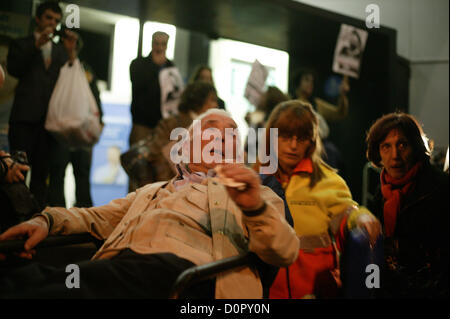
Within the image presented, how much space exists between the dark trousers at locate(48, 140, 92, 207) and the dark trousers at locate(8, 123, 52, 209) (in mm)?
76

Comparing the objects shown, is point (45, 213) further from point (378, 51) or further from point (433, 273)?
point (378, 51)

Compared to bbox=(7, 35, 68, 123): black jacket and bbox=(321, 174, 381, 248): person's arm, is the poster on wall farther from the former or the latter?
bbox=(7, 35, 68, 123): black jacket

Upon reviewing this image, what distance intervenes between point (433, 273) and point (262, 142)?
3.79 ft

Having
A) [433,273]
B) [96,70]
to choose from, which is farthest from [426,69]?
[96,70]

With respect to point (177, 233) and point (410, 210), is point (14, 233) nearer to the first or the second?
point (177, 233)

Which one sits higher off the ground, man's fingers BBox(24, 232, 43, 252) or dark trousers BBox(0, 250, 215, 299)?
man's fingers BBox(24, 232, 43, 252)

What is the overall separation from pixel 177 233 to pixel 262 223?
0.44 meters

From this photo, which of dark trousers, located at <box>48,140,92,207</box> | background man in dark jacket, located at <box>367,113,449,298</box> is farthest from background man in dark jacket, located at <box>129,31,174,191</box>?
background man in dark jacket, located at <box>367,113,449,298</box>

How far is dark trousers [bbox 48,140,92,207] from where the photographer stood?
10.9ft

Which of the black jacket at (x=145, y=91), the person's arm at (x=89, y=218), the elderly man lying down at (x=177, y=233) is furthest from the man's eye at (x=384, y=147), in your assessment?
the black jacket at (x=145, y=91)

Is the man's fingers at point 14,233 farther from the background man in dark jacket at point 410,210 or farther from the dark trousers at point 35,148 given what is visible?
the background man in dark jacket at point 410,210

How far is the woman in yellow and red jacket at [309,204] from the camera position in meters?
2.26

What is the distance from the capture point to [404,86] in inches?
163

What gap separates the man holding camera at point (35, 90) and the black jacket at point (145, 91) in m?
0.71
